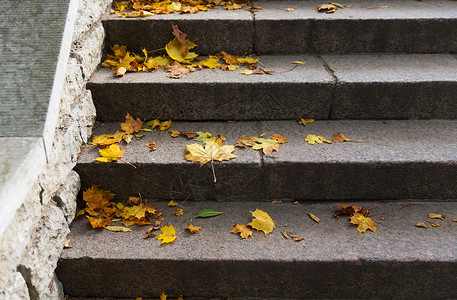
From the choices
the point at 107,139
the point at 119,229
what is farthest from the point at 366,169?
the point at 107,139

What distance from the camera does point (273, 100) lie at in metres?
2.59

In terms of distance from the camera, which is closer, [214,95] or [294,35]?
[214,95]

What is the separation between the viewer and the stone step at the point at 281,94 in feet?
8.34

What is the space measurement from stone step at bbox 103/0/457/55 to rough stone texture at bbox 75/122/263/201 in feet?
2.99

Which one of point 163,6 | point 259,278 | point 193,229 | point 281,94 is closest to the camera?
point 259,278

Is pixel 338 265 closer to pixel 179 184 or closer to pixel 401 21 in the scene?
pixel 179 184

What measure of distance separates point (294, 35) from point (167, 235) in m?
1.71

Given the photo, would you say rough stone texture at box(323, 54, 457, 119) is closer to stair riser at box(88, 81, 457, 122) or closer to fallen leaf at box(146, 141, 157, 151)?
stair riser at box(88, 81, 457, 122)

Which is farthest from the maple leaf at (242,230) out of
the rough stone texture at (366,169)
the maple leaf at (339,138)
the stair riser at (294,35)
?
the stair riser at (294,35)

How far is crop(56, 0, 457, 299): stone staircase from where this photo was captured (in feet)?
6.61

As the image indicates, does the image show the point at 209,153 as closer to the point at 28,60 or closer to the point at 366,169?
the point at 366,169

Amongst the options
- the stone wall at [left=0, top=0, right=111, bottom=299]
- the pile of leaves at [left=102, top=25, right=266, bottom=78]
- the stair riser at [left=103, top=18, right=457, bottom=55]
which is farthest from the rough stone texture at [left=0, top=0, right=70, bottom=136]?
the stair riser at [left=103, top=18, right=457, bottom=55]

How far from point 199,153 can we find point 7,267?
1.11 meters

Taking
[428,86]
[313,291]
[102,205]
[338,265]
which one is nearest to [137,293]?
[102,205]
